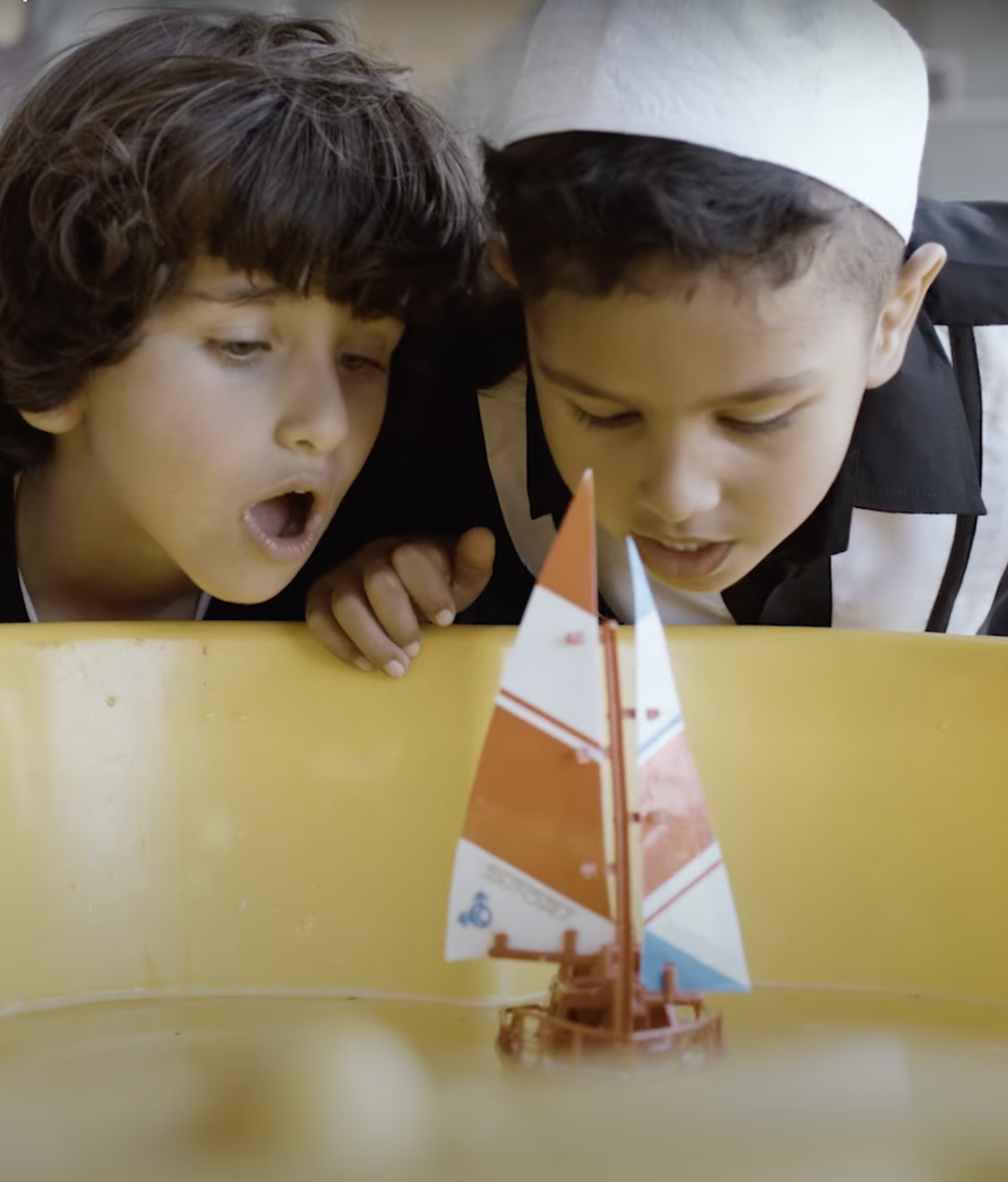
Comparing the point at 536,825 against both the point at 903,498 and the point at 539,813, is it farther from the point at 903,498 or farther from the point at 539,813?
the point at 903,498

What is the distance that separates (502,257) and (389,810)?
0.26m

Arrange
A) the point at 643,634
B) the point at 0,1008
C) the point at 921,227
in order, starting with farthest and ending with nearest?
1. the point at 921,227
2. the point at 0,1008
3. the point at 643,634

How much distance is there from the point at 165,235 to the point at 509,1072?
1.26ft

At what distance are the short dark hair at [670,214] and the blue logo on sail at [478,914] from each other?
0.25m

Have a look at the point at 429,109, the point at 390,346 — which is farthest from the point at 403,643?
the point at 429,109

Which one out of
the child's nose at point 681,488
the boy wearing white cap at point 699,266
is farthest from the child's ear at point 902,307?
the child's nose at point 681,488

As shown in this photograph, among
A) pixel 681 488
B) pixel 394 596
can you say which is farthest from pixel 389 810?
pixel 681 488

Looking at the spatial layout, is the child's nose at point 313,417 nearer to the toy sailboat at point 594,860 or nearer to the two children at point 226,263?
the two children at point 226,263

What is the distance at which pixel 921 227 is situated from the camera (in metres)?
0.73

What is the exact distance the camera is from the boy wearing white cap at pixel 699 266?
0.54m

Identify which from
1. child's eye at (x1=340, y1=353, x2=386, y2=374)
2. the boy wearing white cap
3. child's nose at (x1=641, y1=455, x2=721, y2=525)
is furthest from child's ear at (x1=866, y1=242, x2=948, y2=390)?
child's eye at (x1=340, y1=353, x2=386, y2=374)

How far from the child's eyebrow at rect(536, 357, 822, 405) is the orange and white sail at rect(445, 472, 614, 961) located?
6.4 inches

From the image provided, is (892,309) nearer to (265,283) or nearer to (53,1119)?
(265,283)

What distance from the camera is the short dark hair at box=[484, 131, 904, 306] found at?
1.76ft
